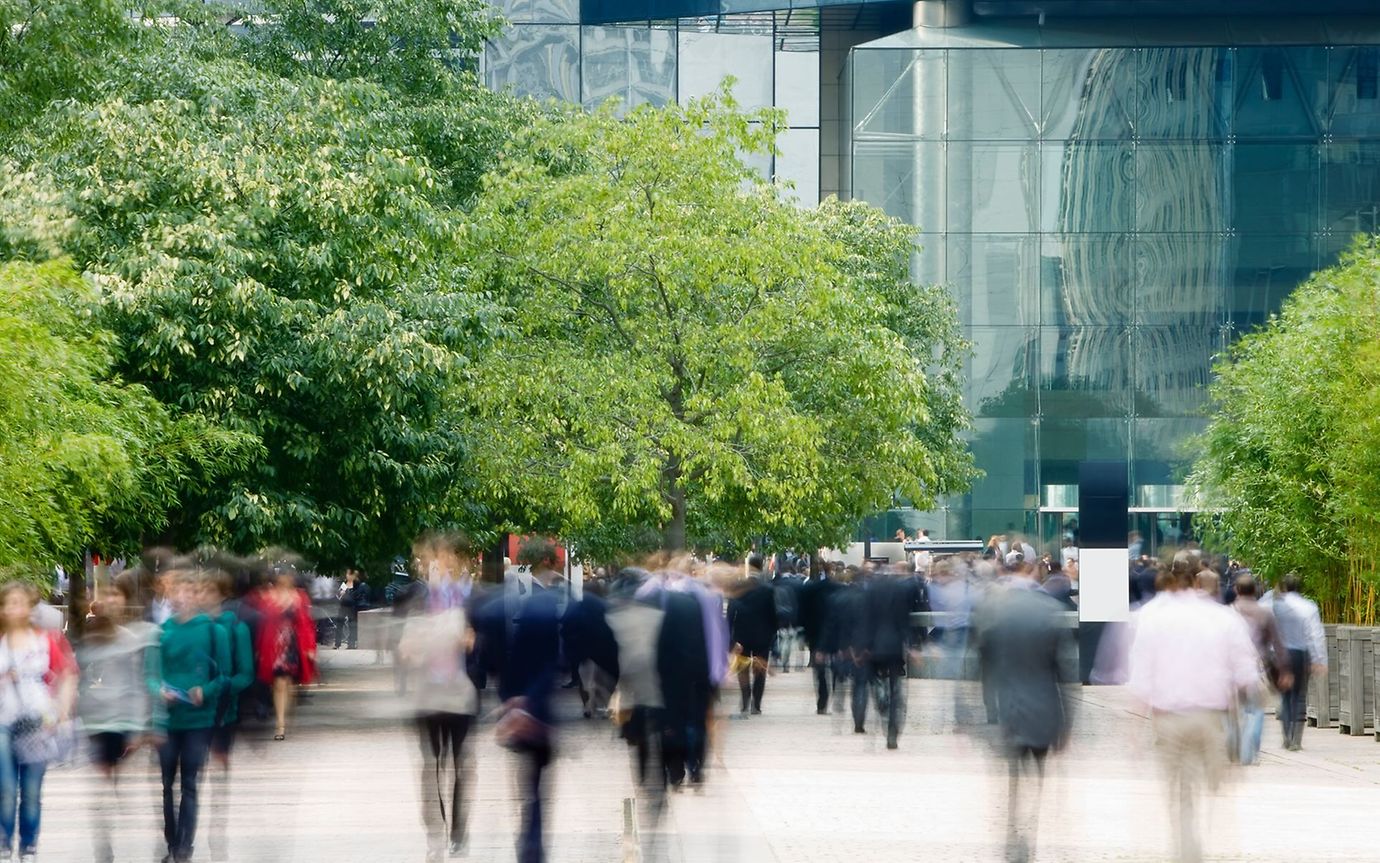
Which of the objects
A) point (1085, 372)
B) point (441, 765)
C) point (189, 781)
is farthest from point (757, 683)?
point (1085, 372)

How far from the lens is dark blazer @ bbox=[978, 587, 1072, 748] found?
495 inches

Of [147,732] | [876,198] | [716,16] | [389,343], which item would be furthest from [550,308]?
[716,16]

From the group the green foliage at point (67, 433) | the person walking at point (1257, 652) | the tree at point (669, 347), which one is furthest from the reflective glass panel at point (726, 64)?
the person walking at point (1257, 652)

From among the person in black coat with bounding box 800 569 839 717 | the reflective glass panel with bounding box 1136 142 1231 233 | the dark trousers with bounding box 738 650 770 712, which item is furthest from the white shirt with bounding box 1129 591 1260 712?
the reflective glass panel with bounding box 1136 142 1231 233

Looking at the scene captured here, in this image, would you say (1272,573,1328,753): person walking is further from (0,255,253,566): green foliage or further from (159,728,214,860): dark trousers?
(159,728,214,860): dark trousers

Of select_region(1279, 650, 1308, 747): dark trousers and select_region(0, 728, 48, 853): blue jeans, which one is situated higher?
select_region(0, 728, 48, 853): blue jeans

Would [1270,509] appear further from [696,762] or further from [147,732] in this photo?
[147,732]

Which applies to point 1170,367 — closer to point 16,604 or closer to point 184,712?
point 184,712

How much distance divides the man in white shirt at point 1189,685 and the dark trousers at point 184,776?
5.49 m

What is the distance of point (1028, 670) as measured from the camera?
12.6 meters

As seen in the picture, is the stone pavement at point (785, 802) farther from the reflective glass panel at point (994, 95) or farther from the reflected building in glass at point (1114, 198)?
the reflective glass panel at point (994, 95)

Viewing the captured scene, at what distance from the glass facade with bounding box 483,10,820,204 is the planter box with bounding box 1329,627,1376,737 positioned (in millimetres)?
31414

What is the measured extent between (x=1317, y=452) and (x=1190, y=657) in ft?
59.5

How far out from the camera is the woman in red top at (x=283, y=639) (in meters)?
19.8
